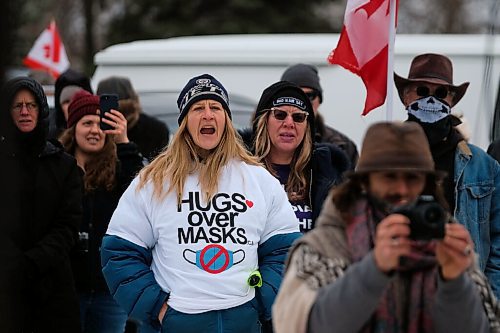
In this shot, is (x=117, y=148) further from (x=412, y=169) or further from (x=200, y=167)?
(x=412, y=169)

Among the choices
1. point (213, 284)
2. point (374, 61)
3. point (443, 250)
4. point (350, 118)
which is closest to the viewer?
point (443, 250)

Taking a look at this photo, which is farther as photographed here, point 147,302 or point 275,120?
point 275,120

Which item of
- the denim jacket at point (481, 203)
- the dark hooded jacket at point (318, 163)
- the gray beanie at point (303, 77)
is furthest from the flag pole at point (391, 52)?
the gray beanie at point (303, 77)

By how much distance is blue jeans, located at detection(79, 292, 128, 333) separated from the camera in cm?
693

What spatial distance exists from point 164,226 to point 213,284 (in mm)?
345

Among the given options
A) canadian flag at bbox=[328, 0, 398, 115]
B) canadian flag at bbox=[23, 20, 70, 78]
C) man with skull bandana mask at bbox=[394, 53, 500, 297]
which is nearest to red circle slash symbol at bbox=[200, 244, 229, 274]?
man with skull bandana mask at bbox=[394, 53, 500, 297]

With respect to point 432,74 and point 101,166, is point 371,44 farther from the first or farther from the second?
point 101,166

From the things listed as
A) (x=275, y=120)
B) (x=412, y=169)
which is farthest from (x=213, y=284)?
(x=412, y=169)

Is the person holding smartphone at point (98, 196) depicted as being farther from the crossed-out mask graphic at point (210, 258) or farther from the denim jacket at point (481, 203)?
the denim jacket at point (481, 203)

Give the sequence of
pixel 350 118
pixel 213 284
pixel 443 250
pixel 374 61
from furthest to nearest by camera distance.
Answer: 1. pixel 350 118
2. pixel 374 61
3. pixel 213 284
4. pixel 443 250

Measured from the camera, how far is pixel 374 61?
20.3ft

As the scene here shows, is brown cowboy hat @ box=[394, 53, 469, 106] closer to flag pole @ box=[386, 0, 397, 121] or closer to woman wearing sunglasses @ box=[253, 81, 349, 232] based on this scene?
flag pole @ box=[386, 0, 397, 121]

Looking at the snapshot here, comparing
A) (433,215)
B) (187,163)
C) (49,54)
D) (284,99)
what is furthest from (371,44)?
(49,54)

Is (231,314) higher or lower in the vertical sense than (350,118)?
lower
